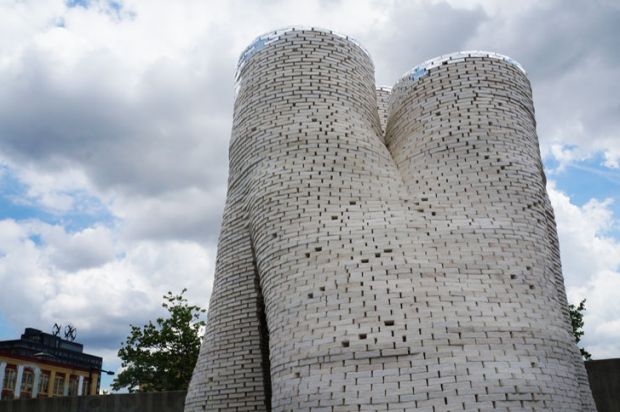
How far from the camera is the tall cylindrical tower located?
596 centimetres

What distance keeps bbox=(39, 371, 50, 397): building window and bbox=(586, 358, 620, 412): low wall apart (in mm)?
58575

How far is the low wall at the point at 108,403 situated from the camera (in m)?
14.5

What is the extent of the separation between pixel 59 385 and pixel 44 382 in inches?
102

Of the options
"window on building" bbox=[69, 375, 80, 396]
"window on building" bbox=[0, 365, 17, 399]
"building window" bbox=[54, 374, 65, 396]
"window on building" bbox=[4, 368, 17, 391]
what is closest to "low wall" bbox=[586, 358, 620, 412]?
"window on building" bbox=[0, 365, 17, 399]

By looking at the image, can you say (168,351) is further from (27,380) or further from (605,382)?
(27,380)

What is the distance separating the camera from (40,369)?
61156 mm

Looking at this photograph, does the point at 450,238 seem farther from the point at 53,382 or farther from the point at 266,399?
the point at 53,382

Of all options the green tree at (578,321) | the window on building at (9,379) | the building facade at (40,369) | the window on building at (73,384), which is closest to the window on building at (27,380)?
the building facade at (40,369)

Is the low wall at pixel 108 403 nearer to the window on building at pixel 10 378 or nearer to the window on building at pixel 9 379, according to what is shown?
the window on building at pixel 9 379

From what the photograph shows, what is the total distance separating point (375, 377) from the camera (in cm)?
582

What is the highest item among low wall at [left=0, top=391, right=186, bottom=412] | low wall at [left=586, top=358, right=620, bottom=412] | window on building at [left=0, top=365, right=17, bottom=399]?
window on building at [left=0, top=365, right=17, bottom=399]

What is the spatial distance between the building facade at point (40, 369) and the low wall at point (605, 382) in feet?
133

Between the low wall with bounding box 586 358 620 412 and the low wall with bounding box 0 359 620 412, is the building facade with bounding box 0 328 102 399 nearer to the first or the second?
the low wall with bounding box 0 359 620 412

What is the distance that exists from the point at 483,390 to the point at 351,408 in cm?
118
